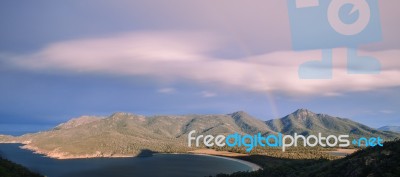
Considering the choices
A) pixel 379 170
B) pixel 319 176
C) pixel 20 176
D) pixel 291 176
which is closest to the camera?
pixel 379 170

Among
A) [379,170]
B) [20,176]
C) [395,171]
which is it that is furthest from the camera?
[20,176]

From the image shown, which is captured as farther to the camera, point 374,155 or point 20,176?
point 20,176

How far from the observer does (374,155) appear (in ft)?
434

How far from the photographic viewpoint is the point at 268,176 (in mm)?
199625

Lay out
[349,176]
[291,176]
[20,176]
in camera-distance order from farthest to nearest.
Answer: [20,176] → [291,176] → [349,176]

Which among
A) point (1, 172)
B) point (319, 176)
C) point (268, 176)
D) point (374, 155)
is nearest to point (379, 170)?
point (374, 155)

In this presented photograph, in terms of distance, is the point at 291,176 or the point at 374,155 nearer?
the point at 374,155

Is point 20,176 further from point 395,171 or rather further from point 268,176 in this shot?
point 395,171

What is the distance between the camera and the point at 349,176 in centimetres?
12575

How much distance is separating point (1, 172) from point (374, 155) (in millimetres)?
161499

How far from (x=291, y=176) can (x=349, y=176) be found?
50.9 meters

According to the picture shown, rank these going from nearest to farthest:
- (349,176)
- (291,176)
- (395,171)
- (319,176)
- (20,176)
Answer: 1. (395,171)
2. (349,176)
3. (319,176)
4. (291,176)
5. (20,176)

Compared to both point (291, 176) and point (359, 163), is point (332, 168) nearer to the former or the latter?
point (359, 163)

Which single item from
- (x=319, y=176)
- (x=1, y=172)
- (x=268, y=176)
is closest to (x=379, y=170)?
(x=319, y=176)
